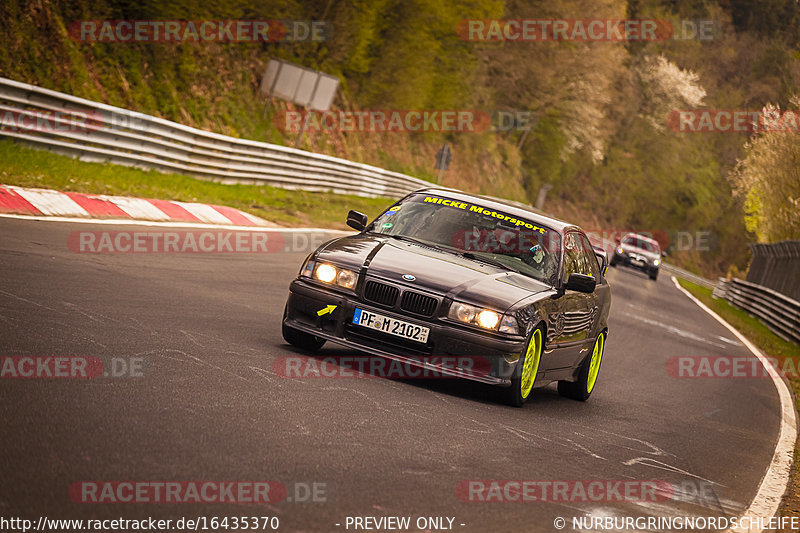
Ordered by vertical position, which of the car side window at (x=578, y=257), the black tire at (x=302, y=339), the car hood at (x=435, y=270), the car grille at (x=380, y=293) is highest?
the car side window at (x=578, y=257)

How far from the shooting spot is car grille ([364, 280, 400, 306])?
7.77 m

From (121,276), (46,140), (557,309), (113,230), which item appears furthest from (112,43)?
(557,309)

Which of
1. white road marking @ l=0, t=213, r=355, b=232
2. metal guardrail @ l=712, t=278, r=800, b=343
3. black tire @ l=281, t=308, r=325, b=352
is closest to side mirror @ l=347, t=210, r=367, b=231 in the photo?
black tire @ l=281, t=308, r=325, b=352

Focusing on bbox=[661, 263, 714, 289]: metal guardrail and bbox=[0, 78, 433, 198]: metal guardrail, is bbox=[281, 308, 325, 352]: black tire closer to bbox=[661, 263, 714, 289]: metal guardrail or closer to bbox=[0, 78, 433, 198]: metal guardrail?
bbox=[0, 78, 433, 198]: metal guardrail

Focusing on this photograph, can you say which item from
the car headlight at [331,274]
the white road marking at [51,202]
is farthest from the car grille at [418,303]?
the white road marking at [51,202]

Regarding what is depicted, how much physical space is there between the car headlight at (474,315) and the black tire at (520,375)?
0.38m

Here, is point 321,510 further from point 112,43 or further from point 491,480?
point 112,43

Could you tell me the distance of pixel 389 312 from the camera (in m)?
7.77

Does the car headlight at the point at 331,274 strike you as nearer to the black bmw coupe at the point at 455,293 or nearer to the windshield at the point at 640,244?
the black bmw coupe at the point at 455,293

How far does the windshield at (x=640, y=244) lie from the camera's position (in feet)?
144

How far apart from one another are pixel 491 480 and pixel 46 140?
1311 centimetres

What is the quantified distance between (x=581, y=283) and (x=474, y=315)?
1385 mm

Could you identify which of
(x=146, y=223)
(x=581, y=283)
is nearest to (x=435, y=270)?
(x=581, y=283)

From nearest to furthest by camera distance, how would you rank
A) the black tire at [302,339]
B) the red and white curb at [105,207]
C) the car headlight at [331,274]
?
the car headlight at [331,274] < the black tire at [302,339] < the red and white curb at [105,207]
